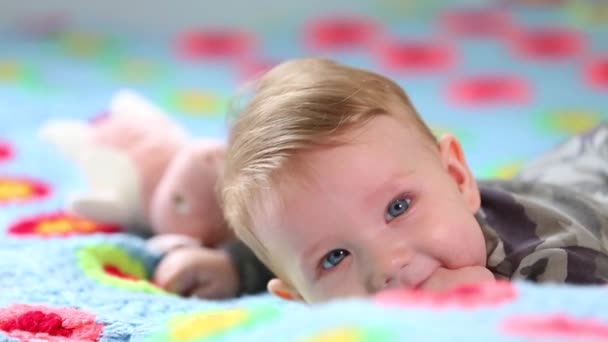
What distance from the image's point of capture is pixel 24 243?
1.30 meters

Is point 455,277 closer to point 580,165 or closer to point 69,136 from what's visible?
point 580,165

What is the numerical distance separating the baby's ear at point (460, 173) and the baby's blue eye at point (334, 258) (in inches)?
7.1

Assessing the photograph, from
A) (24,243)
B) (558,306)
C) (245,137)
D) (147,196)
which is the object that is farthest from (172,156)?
(558,306)

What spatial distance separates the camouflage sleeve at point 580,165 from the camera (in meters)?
1.25

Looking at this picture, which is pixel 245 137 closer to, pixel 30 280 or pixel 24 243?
pixel 30 280

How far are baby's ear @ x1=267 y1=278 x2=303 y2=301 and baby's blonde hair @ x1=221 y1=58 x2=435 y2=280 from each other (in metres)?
0.03

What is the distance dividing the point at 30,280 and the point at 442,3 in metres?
1.76

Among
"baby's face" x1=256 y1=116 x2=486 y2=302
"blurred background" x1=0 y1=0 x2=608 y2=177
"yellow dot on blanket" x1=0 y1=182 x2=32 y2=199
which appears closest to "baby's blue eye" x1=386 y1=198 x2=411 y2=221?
"baby's face" x1=256 y1=116 x2=486 y2=302

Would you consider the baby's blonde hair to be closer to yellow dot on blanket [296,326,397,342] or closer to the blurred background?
yellow dot on blanket [296,326,397,342]

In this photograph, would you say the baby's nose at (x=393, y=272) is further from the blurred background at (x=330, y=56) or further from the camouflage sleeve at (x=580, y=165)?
the blurred background at (x=330, y=56)

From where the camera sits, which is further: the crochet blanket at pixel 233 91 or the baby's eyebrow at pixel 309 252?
the baby's eyebrow at pixel 309 252

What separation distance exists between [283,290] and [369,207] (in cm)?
24

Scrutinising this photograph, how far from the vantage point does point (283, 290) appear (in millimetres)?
1125

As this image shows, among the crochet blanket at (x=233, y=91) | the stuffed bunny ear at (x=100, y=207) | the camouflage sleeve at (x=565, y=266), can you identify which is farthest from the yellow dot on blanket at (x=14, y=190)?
the camouflage sleeve at (x=565, y=266)
